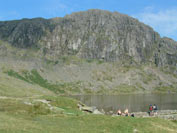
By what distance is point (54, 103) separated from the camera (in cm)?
5759


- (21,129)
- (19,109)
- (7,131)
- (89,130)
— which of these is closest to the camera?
(7,131)

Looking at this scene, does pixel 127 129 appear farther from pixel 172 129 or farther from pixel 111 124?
pixel 172 129

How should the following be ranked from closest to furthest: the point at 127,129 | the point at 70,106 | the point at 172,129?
the point at 127,129
the point at 172,129
the point at 70,106

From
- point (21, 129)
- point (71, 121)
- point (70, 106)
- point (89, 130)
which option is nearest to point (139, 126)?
point (89, 130)

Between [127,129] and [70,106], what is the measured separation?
29579mm

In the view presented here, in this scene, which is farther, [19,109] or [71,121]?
[19,109]

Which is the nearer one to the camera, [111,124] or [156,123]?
[111,124]

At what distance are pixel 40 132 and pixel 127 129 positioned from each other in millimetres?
11827

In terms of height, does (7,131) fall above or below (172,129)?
above

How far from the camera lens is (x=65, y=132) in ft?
80.6

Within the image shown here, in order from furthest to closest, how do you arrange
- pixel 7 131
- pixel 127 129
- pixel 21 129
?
pixel 127 129, pixel 21 129, pixel 7 131

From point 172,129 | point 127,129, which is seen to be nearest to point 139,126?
point 127,129

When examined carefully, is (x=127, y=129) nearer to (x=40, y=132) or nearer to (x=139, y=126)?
(x=139, y=126)

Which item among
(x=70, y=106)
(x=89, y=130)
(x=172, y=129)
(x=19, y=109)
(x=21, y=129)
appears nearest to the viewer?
(x=21, y=129)
